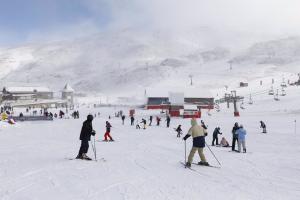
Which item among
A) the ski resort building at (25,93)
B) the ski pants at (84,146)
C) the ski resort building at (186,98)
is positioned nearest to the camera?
the ski pants at (84,146)

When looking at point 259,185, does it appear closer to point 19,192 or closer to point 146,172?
point 146,172

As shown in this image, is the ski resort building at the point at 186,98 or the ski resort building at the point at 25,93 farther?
the ski resort building at the point at 25,93

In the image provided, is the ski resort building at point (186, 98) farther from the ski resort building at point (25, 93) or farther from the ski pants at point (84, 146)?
the ski pants at point (84, 146)

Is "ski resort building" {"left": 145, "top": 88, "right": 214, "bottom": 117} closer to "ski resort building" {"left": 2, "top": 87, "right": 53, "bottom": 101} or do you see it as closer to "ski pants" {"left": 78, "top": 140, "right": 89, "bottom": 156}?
"ski resort building" {"left": 2, "top": 87, "right": 53, "bottom": 101}

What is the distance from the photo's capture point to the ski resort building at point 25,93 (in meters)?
114

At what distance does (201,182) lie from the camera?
931 centimetres

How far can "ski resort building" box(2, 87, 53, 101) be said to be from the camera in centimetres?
11350

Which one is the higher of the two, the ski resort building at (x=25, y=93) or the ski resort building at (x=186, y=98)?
the ski resort building at (x=25, y=93)

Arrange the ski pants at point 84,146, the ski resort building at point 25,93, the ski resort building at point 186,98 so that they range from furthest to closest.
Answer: the ski resort building at point 25,93 < the ski resort building at point 186,98 < the ski pants at point 84,146

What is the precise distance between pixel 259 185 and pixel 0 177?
651cm

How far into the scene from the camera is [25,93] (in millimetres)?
116312

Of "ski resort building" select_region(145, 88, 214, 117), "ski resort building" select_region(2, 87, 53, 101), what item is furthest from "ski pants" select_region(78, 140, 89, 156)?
"ski resort building" select_region(2, 87, 53, 101)

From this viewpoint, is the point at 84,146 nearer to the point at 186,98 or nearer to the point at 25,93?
the point at 186,98

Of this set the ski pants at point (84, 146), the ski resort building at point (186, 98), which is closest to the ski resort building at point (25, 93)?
the ski resort building at point (186, 98)
